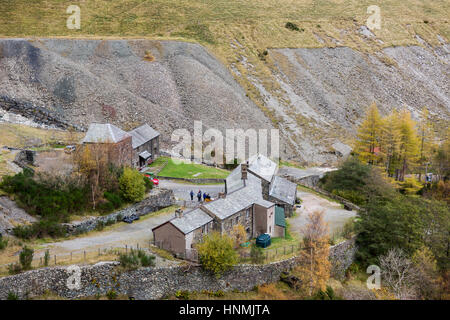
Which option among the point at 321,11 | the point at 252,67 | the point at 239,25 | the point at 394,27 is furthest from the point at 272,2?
the point at 252,67

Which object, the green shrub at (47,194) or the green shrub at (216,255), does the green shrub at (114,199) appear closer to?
the green shrub at (47,194)

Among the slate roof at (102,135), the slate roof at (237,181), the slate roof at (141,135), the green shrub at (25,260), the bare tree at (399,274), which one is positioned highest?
the slate roof at (102,135)

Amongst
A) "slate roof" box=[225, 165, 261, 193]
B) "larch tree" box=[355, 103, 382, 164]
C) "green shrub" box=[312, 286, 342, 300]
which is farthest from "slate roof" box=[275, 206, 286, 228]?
"larch tree" box=[355, 103, 382, 164]

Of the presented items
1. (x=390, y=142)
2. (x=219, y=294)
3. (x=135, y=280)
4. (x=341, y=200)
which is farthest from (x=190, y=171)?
(x=135, y=280)

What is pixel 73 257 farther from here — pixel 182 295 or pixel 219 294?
pixel 219 294

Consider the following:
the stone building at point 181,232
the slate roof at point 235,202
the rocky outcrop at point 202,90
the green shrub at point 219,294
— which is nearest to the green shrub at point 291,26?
the rocky outcrop at point 202,90
